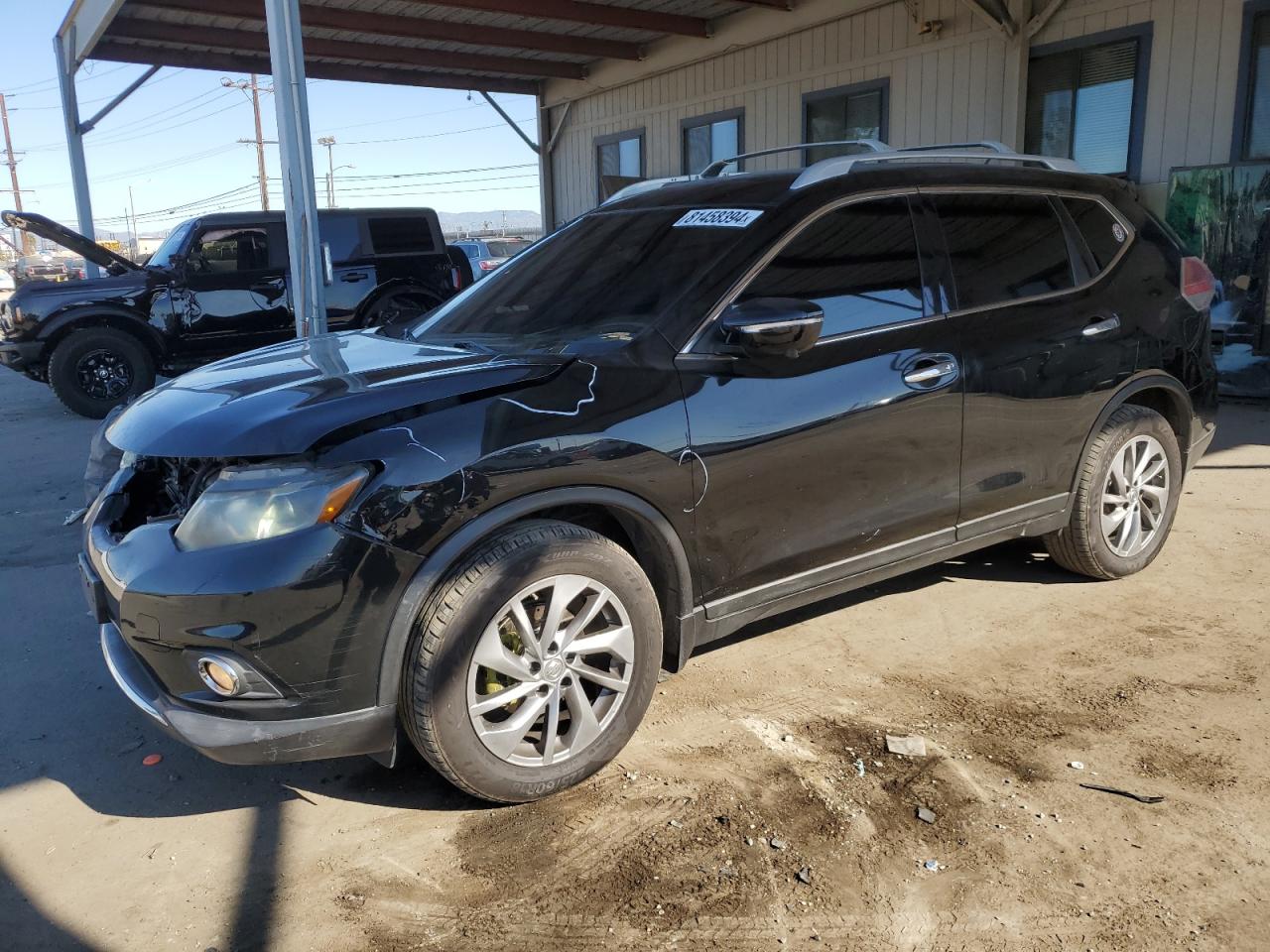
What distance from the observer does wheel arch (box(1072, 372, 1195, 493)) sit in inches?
166

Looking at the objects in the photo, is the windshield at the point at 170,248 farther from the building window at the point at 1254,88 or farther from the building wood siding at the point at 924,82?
the building window at the point at 1254,88

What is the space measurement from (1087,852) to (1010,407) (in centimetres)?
174

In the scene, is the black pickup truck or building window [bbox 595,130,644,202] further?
building window [bbox 595,130,644,202]

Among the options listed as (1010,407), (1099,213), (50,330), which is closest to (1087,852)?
(1010,407)

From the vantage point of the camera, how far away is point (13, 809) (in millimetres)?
3004

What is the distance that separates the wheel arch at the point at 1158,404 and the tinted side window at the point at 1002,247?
57 centimetres

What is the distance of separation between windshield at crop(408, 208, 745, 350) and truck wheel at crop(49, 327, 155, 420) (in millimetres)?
7314

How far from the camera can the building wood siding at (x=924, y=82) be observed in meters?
8.91

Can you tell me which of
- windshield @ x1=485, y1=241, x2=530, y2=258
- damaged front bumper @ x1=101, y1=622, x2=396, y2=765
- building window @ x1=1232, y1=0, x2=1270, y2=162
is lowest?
damaged front bumper @ x1=101, y1=622, x2=396, y2=765

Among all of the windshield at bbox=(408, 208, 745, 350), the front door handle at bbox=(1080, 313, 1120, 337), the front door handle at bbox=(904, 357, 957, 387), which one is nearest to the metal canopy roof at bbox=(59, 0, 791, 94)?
the windshield at bbox=(408, 208, 745, 350)

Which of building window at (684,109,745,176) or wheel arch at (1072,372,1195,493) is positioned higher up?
building window at (684,109,745,176)

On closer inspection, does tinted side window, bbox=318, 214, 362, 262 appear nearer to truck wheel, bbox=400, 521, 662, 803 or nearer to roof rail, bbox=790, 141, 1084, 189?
roof rail, bbox=790, 141, 1084, 189

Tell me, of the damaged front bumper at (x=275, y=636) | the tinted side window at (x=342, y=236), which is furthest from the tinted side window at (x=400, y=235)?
the damaged front bumper at (x=275, y=636)

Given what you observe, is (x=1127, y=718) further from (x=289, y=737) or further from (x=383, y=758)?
(x=289, y=737)
